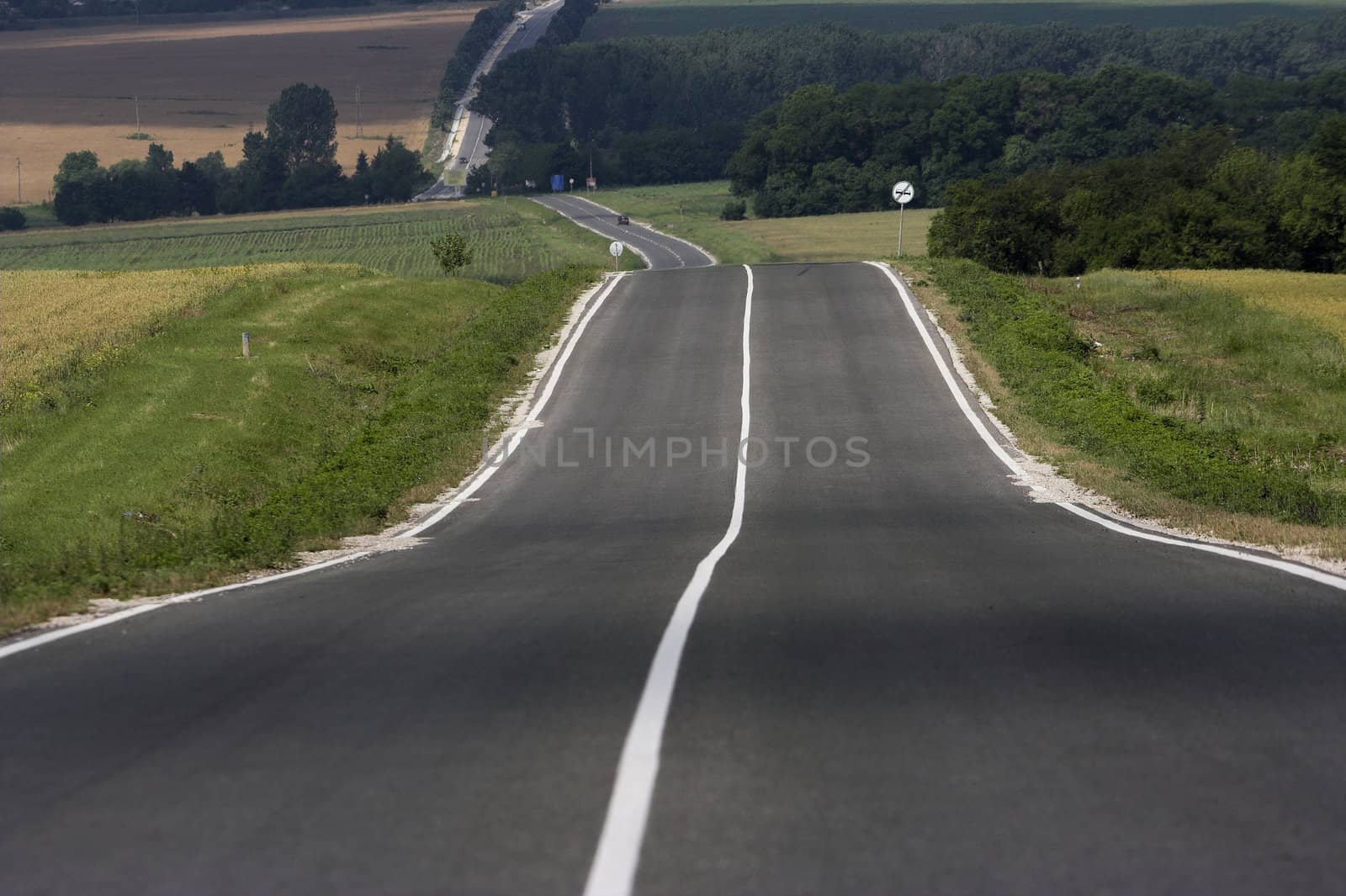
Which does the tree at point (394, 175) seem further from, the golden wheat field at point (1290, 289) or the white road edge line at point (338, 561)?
the white road edge line at point (338, 561)

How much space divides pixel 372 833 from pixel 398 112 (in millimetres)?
188753

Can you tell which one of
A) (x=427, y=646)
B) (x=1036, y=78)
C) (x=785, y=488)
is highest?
(x=1036, y=78)

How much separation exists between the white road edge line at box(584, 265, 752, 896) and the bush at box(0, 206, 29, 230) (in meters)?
138

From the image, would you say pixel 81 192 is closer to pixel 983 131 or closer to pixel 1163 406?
pixel 983 131

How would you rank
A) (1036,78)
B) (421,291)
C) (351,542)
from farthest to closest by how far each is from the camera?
(1036,78) < (421,291) < (351,542)

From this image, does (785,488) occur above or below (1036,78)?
below

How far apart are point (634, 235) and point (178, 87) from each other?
88.5 m

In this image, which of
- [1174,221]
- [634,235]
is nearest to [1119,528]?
[1174,221]

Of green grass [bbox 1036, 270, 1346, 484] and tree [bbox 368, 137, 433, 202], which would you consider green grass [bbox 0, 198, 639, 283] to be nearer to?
tree [bbox 368, 137, 433, 202]

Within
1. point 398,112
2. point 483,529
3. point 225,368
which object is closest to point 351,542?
point 483,529

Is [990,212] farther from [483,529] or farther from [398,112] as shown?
[398,112]

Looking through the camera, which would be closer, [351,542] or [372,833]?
[372,833]

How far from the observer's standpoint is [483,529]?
16.6 metres

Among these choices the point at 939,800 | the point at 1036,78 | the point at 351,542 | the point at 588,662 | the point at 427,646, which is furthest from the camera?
the point at 1036,78
